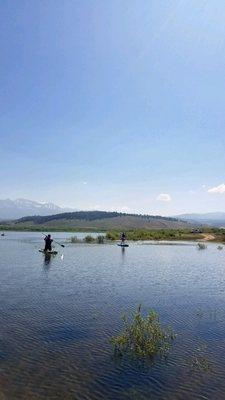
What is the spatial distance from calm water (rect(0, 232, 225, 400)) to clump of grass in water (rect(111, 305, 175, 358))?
1.59 ft

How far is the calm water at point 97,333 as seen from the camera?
1406 cm

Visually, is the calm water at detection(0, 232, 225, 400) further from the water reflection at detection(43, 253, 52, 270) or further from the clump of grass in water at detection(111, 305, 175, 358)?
the water reflection at detection(43, 253, 52, 270)

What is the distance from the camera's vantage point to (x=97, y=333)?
65.7 feet

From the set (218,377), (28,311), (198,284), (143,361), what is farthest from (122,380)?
(198,284)

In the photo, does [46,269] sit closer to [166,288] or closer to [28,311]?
[166,288]

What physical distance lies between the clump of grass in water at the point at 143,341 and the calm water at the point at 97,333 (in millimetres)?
485

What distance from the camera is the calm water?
14.1 m

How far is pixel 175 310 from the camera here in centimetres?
2536

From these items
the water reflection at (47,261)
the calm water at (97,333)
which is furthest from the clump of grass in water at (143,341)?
the water reflection at (47,261)

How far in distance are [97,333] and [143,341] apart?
289cm

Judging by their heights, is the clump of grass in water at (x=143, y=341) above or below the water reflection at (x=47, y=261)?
below

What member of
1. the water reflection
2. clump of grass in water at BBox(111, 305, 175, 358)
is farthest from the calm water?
the water reflection

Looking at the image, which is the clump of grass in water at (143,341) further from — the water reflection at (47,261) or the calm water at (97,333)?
the water reflection at (47,261)

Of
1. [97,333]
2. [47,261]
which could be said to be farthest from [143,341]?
[47,261]
